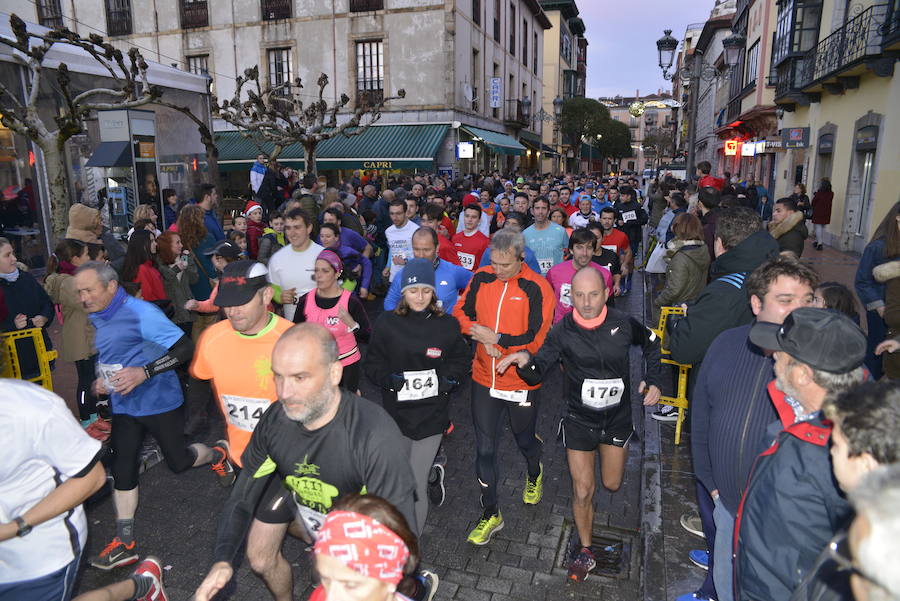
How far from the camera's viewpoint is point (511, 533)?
454 cm

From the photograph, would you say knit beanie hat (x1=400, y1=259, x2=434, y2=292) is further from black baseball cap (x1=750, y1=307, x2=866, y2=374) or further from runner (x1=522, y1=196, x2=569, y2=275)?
runner (x1=522, y1=196, x2=569, y2=275)

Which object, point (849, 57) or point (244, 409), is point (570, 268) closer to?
point (244, 409)

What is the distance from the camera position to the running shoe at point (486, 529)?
172 inches

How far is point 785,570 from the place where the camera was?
2.16 m

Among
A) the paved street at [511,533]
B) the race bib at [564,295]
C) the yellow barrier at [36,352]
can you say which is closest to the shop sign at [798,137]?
the race bib at [564,295]

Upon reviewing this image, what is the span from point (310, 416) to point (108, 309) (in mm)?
2223

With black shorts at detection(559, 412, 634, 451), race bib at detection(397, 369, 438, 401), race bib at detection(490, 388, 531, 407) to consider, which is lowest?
black shorts at detection(559, 412, 634, 451)

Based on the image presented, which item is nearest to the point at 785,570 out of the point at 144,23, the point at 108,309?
the point at 108,309

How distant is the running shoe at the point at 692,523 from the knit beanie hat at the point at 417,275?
8.37ft

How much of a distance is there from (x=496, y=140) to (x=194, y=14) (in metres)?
15.8

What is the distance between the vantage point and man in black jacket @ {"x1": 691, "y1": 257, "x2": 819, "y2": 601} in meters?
2.91

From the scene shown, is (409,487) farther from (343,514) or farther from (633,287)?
(633,287)

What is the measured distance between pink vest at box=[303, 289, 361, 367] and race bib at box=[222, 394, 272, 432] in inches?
49.9

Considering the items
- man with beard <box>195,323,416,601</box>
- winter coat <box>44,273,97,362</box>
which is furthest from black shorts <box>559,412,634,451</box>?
winter coat <box>44,273,97,362</box>
